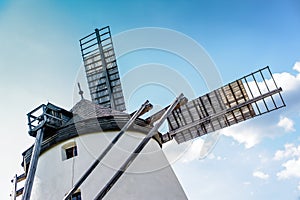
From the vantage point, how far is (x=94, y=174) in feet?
22.3

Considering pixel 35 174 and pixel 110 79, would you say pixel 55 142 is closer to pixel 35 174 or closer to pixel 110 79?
pixel 35 174

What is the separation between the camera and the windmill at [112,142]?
6660 millimetres

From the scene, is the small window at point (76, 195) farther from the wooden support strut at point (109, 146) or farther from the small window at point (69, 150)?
the small window at point (69, 150)

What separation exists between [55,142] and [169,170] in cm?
283

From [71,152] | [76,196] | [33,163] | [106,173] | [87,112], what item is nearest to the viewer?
[76,196]

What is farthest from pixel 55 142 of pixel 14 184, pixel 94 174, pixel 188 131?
pixel 188 131

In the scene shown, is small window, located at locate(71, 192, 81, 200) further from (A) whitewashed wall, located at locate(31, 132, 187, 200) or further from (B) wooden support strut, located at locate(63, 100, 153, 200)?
(B) wooden support strut, located at locate(63, 100, 153, 200)

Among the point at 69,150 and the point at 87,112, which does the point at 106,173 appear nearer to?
the point at 69,150

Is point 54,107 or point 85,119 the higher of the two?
point 54,107

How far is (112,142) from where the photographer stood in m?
7.13

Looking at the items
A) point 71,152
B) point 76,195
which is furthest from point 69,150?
point 76,195

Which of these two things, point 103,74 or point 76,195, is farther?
point 103,74

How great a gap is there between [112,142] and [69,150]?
4.18 feet

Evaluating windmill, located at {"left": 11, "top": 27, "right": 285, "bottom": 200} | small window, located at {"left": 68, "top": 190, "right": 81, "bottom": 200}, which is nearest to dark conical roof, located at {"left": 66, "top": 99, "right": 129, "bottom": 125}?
windmill, located at {"left": 11, "top": 27, "right": 285, "bottom": 200}
